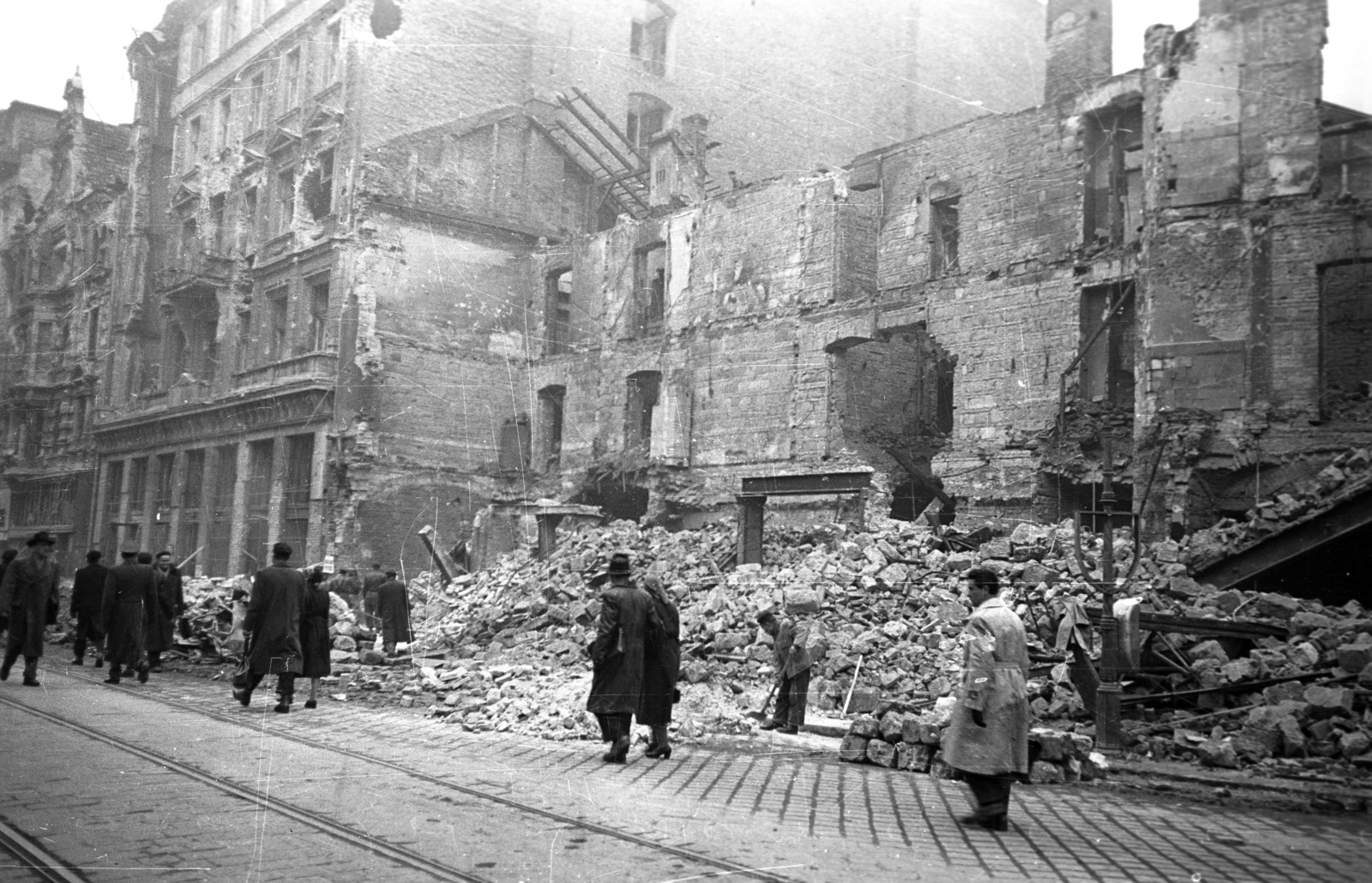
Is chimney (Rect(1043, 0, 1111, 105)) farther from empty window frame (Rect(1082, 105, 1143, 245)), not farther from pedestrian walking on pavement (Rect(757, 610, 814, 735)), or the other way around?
pedestrian walking on pavement (Rect(757, 610, 814, 735))

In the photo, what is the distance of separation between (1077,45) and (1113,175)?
3.79 meters

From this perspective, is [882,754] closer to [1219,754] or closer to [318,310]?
[1219,754]

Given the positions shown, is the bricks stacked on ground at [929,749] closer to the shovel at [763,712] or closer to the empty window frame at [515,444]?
the shovel at [763,712]

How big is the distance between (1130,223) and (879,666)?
10.2 metres

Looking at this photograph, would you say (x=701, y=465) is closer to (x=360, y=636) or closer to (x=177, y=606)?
(x=360, y=636)

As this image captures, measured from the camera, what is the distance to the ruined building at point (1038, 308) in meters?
16.1

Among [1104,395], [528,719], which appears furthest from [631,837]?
[1104,395]

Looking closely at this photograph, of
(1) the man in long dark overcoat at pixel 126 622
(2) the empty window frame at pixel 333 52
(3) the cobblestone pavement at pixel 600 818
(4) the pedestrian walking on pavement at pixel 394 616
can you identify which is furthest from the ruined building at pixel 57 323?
(3) the cobblestone pavement at pixel 600 818

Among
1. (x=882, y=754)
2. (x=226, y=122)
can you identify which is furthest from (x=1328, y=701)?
(x=226, y=122)

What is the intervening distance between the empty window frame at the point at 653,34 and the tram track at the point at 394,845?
2807cm

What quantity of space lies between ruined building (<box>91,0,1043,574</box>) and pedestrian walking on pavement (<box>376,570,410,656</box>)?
9.81 metres

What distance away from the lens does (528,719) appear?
10250mm

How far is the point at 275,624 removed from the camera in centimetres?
1006

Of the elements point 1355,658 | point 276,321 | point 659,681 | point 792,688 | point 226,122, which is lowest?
point 792,688
